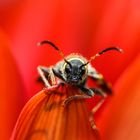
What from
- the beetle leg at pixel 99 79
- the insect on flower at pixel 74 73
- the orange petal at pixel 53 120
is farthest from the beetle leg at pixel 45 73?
the orange petal at pixel 53 120

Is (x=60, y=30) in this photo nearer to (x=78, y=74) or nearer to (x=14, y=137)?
(x=78, y=74)

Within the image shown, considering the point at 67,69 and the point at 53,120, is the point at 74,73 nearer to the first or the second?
the point at 67,69

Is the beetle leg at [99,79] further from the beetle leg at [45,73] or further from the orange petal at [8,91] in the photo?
the orange petal at [8,91]

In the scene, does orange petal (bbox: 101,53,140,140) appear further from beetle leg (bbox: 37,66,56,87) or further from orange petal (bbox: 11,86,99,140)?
beetle leg (bbox: 37,66,56,87)

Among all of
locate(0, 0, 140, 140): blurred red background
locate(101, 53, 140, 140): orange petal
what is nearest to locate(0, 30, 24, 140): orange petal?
locate(0, 0, 140, 140): blurred red background

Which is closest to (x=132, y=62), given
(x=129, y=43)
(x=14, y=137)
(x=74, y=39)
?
(x=129, y=43)

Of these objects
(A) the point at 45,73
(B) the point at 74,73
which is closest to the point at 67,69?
(B) the point at 74,73
